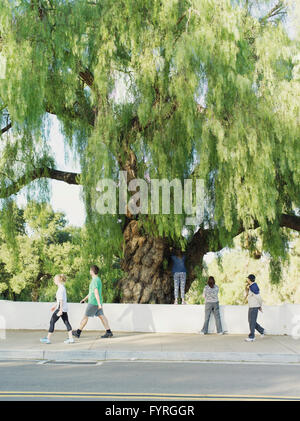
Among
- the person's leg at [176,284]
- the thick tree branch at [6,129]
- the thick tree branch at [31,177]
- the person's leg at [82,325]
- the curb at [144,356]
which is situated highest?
the thick tree branch at [6,129]

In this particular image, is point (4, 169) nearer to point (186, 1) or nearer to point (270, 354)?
point (186, 1)

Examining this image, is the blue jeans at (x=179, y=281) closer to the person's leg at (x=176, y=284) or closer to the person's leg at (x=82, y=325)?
the person's leg at (x=176, y=284)

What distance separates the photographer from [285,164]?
1315 centimetres

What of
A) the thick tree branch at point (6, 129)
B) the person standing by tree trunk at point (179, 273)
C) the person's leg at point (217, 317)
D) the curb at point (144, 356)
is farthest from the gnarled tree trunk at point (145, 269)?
the curb at point (144, 356)

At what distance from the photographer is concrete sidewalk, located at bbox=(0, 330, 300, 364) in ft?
33.4

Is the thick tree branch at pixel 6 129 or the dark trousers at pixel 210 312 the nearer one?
the dark trousers at pixel 210 312

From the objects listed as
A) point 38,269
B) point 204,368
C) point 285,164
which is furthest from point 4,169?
point 38,269

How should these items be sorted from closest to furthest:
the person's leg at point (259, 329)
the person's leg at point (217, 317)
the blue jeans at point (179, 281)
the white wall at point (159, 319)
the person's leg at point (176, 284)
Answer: the person's leg at point (259, 329) < the person's leg at point (217, 317) < the white wall at point (159, 319) < the person's leg at point (176, 284) < the blue jeans at point (179, 281)

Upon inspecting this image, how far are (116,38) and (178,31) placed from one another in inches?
62.2

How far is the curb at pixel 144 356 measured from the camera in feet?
33.2

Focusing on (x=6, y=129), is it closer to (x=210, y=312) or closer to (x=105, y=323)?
(x=105, y=323)

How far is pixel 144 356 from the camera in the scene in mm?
10242

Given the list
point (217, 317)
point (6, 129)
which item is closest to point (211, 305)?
point (217, 317)

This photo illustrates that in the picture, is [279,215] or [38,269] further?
[38,269]
